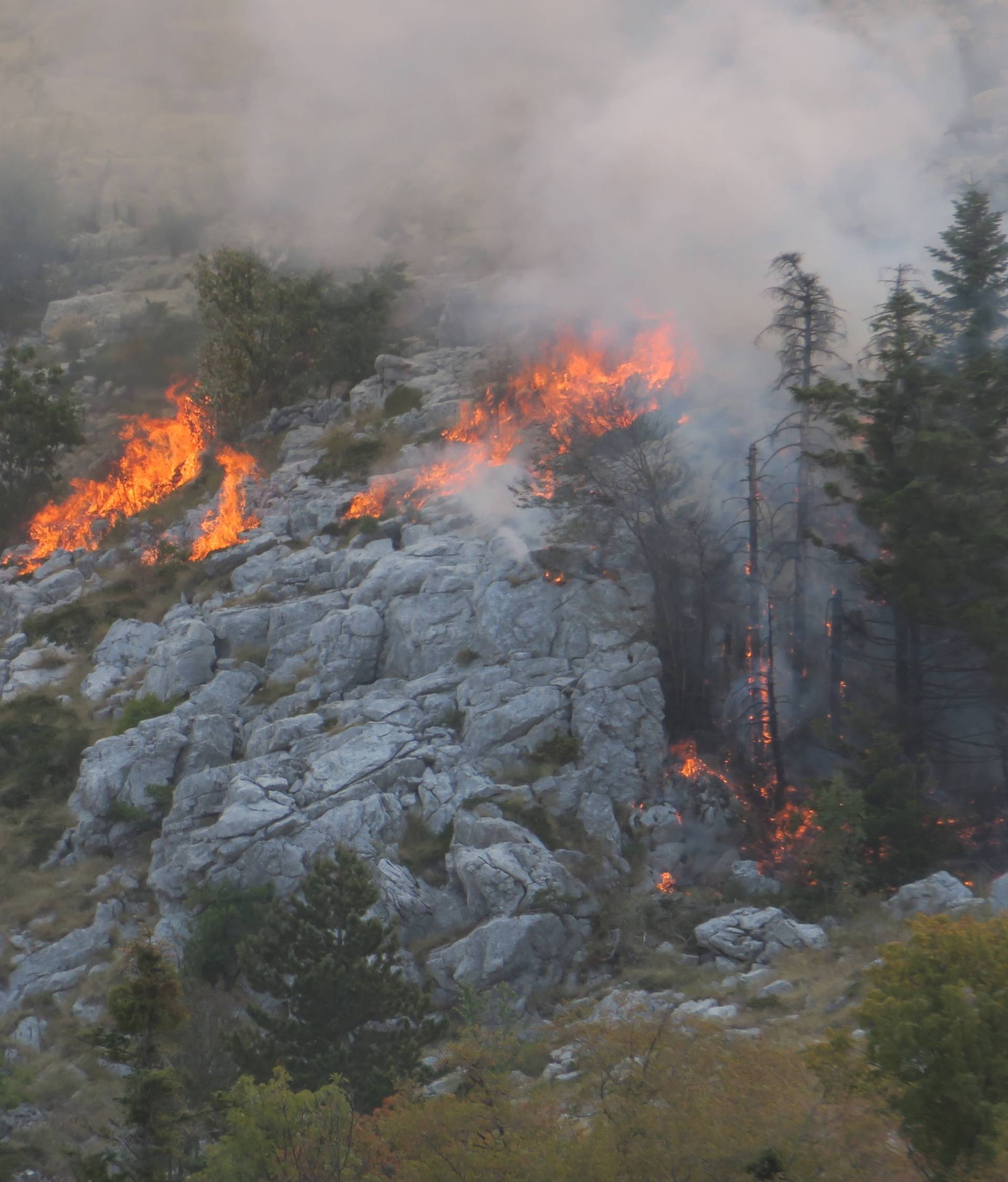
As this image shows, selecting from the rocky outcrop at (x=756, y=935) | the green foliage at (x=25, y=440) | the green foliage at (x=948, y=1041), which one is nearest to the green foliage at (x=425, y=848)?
the rocky outcrop at (x=756, y=935)

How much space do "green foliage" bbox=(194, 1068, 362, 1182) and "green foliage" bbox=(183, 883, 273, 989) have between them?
864 centimetres

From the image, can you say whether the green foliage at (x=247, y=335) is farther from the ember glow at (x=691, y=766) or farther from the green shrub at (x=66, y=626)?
the ember glow at (x=691, y=766)

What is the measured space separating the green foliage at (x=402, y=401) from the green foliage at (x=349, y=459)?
2.34 metres

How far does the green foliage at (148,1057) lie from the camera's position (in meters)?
9.95

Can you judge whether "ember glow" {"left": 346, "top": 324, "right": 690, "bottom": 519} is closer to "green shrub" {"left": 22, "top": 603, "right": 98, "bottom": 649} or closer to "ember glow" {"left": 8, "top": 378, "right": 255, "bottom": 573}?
"ember glow" {"left": 8, "top": 378, "right": 255, "bottom": 573}

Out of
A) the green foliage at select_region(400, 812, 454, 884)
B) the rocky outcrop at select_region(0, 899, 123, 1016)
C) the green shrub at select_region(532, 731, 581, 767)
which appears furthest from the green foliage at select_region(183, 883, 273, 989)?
the green shrub at select_region(532, 731, 581, 767)

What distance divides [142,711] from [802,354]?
20.9 meters

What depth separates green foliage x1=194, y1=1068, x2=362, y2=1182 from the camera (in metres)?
9.28

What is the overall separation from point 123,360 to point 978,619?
175ft

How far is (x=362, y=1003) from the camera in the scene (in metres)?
14.3

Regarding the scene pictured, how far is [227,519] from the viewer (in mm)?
35594

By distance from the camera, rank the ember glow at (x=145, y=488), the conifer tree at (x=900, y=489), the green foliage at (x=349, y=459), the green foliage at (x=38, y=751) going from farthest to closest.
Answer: the ember glow at (x=145, y=488), the green foliage at (x=349, y=459), the green foliage at (x=38, y=751), the conifer tree at (x=900, y=489)

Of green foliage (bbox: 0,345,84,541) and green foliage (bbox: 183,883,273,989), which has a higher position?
green foliage (bbox: 0,345,84,541)

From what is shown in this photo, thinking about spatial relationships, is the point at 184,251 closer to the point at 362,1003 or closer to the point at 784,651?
the point at 784,651
